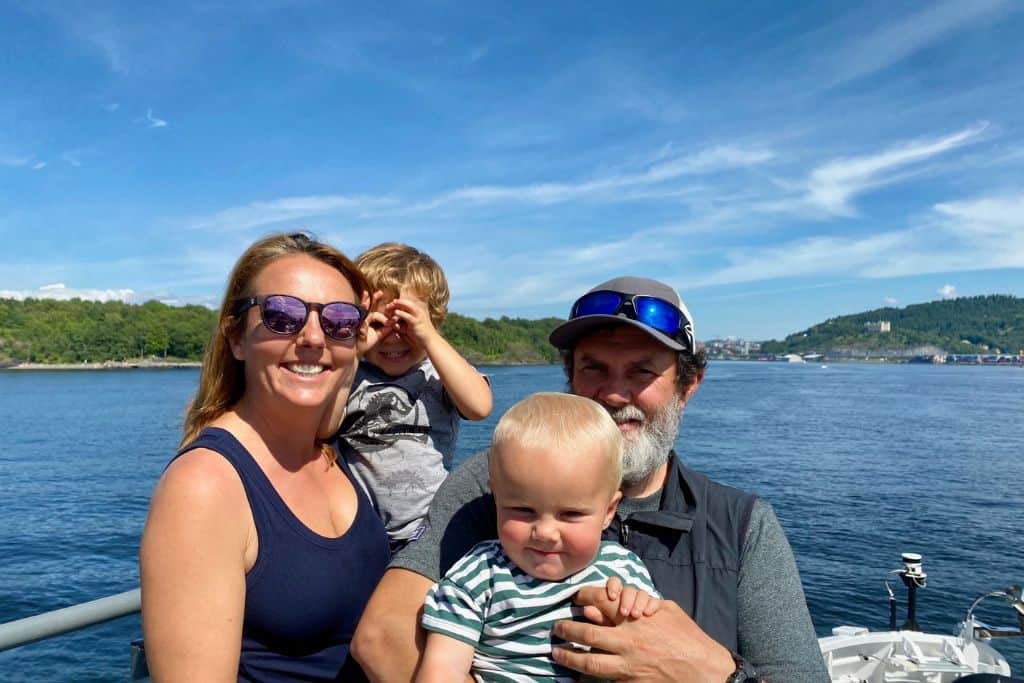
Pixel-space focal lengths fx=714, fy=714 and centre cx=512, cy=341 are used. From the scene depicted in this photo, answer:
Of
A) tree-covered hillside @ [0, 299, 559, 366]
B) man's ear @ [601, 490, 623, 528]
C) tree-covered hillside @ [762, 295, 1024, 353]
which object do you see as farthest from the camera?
tree-covered hillside @ [762, 295, 1024, 353]

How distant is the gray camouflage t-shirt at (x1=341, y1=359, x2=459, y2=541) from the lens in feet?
9.08

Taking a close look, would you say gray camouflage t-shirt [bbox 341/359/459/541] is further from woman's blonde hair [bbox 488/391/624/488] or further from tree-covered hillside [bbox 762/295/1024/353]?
tree-covered hillside [bbox 762/295/1024/353]

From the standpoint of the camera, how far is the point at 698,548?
2.00m

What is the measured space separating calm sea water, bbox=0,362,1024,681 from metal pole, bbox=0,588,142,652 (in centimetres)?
995

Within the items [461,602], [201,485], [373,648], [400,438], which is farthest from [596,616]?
[400,438]

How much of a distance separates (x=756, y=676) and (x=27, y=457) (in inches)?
1231

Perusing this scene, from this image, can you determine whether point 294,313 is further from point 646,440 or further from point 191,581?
point 646,440

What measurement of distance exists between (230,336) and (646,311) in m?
1.25

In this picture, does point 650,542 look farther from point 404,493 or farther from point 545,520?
point 404,493

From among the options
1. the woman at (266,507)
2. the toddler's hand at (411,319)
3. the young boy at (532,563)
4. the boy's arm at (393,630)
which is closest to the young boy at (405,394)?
the toddler's hand at (411,319)

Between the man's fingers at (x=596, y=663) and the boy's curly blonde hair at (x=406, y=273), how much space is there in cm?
158

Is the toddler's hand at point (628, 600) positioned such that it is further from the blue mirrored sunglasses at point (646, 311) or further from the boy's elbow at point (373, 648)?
the blue mirrored sunglasses at point (646, 311)

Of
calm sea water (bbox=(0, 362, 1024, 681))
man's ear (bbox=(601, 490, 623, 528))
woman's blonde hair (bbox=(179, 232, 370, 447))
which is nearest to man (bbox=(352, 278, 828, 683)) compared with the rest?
man's ear (bbox=(601, 490, 623, 528))

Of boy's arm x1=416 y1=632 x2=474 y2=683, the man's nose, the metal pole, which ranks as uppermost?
the man's nose
